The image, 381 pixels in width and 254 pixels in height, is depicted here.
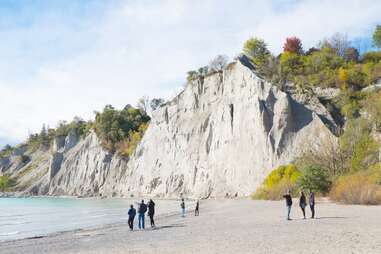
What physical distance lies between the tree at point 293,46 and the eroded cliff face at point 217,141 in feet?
49.4

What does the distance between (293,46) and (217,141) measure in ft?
80.1

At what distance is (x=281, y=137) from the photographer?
51.5 m

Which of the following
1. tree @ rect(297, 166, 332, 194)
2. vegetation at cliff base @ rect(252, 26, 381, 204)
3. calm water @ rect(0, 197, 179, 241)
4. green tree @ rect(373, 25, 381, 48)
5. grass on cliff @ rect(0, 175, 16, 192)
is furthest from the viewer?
grass on cliff @ rect(0, 175, 16, 192)

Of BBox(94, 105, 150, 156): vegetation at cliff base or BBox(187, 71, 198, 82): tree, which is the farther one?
BBox(94, 105, 150, 156): vegetation at cliff base

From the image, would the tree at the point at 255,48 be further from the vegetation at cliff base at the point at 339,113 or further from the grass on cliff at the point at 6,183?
the grass on cliff at the point at 6,183

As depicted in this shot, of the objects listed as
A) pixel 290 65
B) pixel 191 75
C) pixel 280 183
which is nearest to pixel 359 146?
pixel 280 183

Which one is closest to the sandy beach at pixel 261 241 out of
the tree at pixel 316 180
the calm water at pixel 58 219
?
the calm water at pixel 58 219

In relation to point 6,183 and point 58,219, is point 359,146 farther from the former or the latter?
point 6,183

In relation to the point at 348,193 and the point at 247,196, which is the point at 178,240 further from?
the point at 247,196

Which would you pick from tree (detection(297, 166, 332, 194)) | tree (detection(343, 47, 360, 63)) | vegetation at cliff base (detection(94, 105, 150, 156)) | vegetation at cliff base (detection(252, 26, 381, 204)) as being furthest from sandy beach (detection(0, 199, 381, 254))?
vegetation at cliff base (detection(94, 105, 150, 156))

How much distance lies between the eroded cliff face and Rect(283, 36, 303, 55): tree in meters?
15.1

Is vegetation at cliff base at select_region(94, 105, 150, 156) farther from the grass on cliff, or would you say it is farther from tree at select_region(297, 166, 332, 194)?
tree at select_region(297, 166, 332, 194)

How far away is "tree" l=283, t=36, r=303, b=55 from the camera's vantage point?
74312 mm

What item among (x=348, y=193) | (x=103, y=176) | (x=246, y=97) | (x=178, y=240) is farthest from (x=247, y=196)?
(x=103, y=176)
